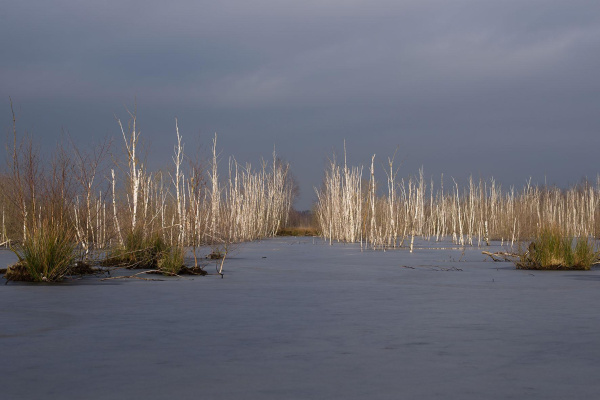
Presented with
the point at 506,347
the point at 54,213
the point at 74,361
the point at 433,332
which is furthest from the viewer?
the point at 54,213

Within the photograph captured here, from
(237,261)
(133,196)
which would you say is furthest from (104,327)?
(237,261)

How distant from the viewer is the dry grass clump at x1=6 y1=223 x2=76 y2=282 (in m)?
6.55

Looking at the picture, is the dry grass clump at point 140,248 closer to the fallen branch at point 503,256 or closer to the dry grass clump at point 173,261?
the dry grass clump at point 173,261

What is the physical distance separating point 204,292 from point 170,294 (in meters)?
0.33

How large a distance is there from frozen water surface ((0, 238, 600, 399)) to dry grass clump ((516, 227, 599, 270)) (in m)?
2.34

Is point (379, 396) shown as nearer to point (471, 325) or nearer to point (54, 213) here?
point (471, 325)

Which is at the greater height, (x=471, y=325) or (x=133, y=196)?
(x=133, y=196)

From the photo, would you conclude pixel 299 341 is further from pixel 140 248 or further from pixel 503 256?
pixel 503 256

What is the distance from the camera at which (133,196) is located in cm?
955

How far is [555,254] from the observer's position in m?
9.12

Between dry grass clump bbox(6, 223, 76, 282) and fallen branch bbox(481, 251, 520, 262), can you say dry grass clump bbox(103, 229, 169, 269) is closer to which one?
dry grass clump bbox(6, 223, 76, 282)

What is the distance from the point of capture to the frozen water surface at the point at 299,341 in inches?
103

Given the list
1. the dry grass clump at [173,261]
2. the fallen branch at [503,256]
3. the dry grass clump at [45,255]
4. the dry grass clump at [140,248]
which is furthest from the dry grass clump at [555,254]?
the dry grass clump at [45,255]

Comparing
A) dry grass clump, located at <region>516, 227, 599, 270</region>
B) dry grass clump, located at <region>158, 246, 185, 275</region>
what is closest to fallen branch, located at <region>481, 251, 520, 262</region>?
dry grass clump, located at <region>516, 227, 599, 270</region>
